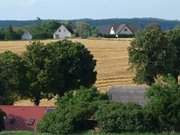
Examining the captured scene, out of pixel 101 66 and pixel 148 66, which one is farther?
pixel 101 66

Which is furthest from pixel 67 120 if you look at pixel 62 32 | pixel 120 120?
pixel 62 32

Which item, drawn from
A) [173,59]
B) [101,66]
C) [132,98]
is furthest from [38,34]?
[132,98]

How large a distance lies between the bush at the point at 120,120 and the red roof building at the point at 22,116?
4.80 metres

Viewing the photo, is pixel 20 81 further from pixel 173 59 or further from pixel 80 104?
pixel 173 59

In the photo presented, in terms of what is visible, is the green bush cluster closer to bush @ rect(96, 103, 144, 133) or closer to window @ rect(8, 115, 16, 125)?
bush @ rect(96, 103, 144, 133)

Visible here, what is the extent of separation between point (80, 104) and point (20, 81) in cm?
860

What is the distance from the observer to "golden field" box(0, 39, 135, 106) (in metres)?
57.9

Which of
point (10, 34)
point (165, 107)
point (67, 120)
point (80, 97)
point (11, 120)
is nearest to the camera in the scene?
point (67, 120)

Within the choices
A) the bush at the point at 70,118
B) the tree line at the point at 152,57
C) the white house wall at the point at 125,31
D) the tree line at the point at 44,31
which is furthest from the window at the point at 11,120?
the white house wall at the point at 125,31

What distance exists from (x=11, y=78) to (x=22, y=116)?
527 centimetres

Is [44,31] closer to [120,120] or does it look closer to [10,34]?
[10,34]

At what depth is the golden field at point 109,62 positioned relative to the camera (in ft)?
190

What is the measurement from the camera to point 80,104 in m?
35.8

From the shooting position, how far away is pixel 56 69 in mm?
44438
